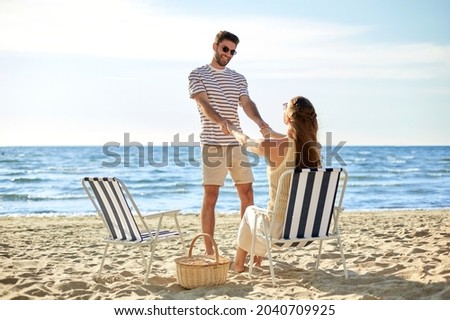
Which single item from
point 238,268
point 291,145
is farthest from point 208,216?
point 291,145

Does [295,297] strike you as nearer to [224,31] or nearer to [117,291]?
[117,291]

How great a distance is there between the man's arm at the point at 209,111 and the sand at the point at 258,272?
1142mm

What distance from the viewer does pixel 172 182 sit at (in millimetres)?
17391

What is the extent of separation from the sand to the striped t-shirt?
1083 millimetres

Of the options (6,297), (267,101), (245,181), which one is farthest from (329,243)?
(267,101)

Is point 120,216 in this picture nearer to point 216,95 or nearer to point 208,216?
point 208,216

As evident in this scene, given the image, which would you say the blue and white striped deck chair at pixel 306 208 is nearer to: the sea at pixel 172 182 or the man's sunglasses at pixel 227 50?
the man's sunglasses at pixel 227 50

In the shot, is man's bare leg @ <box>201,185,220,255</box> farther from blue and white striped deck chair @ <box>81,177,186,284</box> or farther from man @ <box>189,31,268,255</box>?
blue and white striped deck chair @ <box>81,177,186,284</box>

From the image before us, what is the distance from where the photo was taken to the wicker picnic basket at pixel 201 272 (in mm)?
3764

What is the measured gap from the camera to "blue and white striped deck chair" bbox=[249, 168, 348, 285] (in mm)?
3621

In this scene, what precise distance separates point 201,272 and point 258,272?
2.21 feet

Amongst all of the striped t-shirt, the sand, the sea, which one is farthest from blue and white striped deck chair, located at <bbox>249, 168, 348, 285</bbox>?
the sea

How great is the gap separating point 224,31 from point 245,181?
1.21m

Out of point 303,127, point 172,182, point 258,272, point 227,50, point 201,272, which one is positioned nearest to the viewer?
point 303,127
